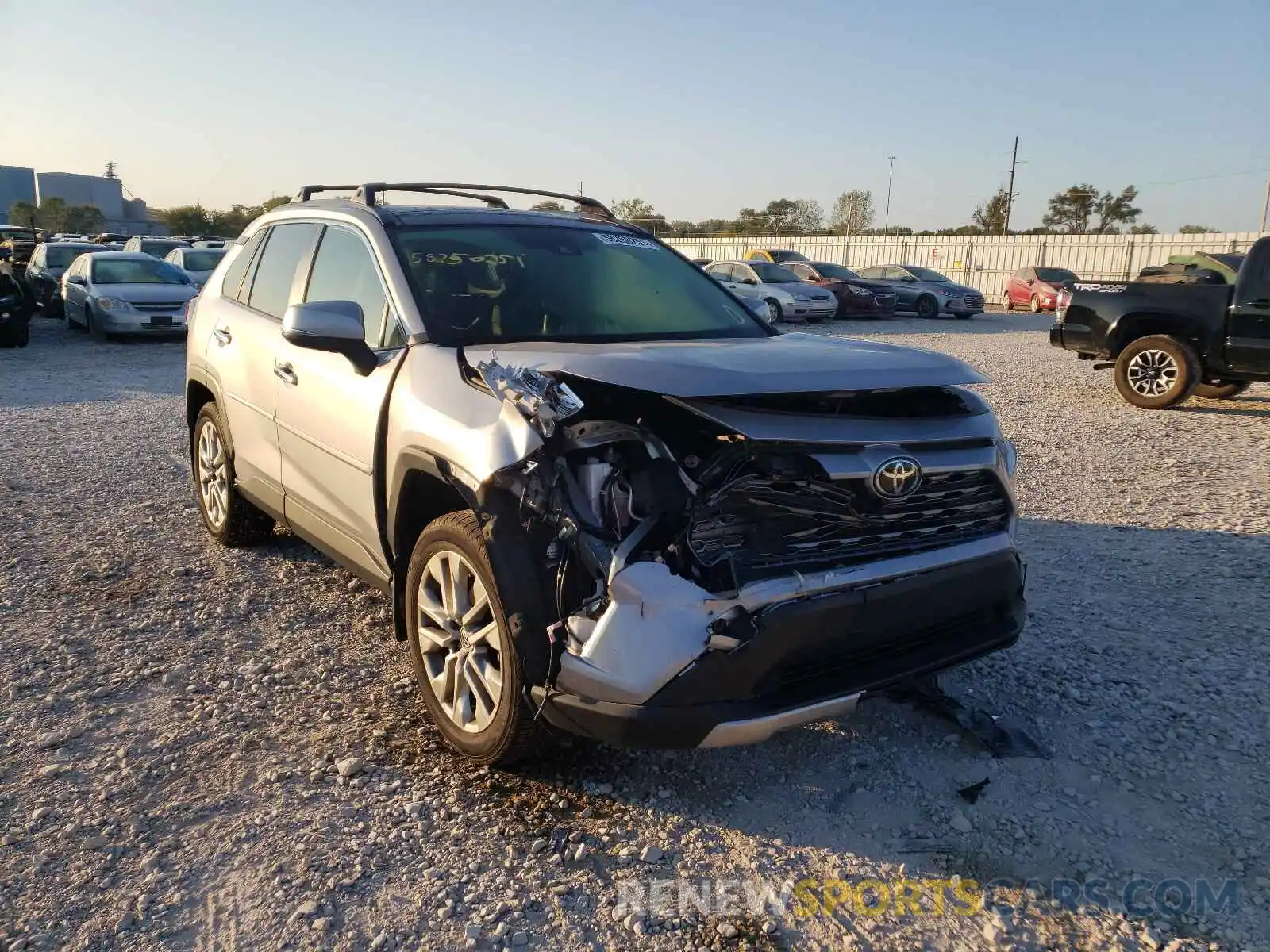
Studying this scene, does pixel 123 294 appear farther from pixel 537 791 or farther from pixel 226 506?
pixel 537 791

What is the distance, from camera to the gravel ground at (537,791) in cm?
255

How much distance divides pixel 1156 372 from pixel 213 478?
32.2ft

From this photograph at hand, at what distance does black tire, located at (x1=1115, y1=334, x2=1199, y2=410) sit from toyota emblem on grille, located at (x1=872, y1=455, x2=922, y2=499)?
8.95 metres

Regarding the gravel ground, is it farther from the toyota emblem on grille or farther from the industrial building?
the industrial building

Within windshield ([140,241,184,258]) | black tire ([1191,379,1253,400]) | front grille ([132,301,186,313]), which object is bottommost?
black tire ([1191,379,1253,400])

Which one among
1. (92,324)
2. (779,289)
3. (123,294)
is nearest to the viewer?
(123,294)

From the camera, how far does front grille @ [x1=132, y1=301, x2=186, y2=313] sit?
15.9m

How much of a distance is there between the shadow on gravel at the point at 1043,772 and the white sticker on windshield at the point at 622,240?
2.38 m

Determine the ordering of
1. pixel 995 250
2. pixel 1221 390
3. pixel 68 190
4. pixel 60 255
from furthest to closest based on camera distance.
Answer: pixel 68 190
pixel 995 250
pixel 60 255
pixel 1221 390

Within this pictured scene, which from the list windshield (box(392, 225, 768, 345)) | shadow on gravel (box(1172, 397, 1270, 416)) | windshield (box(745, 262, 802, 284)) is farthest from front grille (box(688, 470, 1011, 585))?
windshield (box(745, 262, 802, 284))

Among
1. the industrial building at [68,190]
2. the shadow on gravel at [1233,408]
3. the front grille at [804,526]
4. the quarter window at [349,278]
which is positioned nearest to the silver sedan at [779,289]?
the shadow on gravel at [1233,408]

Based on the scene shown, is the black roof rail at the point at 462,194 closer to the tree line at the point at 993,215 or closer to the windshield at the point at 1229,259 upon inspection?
the windshield at the point at 1229,259

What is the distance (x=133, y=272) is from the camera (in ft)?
54.8

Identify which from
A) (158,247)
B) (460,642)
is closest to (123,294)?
(158,247)
